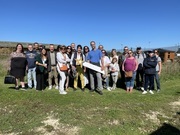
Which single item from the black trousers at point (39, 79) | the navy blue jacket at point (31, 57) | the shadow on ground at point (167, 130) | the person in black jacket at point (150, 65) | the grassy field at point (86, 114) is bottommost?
the shadow on ground at point (167, 130)

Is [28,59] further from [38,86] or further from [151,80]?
[151,80]

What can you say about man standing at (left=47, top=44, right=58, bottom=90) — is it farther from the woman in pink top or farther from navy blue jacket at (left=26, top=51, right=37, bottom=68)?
the woman in pink top

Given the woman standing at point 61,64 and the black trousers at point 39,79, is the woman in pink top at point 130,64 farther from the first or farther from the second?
the black trousers at point 39,79

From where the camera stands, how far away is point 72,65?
11.4 m

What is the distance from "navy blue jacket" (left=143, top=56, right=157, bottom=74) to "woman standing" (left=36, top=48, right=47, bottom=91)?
4224mm

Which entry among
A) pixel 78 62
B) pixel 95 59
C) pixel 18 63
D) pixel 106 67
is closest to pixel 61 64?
pixel 78 62

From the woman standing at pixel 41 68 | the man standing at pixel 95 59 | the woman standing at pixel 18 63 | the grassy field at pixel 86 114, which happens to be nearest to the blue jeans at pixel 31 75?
the woman standing at pixel 41 68

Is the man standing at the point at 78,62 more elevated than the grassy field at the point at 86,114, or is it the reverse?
the man standing at the point at 78,62

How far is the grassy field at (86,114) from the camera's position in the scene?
740cm

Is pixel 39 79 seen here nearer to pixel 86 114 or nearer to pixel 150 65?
pixel 86 114

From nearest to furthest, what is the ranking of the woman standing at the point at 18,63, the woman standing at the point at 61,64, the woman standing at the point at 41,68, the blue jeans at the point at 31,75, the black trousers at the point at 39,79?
the woman standing at the point at 61,64 < the woman standing at the point at 18,63 < the woman standing at the point at 41,68 < the blue jeans at the point at 31,75 < the black trousers at the point at 39,79

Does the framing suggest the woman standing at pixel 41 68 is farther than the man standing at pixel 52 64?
No

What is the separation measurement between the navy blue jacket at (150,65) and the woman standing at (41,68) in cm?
422

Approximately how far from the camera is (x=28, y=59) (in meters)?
11.1
